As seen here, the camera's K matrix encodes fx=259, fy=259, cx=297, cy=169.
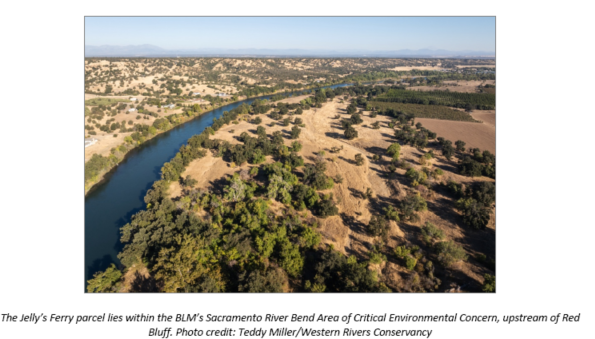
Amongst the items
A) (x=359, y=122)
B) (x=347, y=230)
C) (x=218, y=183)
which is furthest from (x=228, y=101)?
(x=347, y=230)

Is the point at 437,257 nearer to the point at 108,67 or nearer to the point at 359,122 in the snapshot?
the point at 359,122

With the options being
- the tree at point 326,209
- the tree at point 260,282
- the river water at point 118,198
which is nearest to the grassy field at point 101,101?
the river water at point 118,198

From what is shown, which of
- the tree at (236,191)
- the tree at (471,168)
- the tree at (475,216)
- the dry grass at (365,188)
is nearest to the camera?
the dry grass at (365,188)

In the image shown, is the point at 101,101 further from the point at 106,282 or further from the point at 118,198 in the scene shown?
the point at 106,282

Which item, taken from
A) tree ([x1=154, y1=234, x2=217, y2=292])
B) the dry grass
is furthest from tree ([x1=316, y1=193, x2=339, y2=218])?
tree ([x1=154, y1=234, x2=217, y2=292])

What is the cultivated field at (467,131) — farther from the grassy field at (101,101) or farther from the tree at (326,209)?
the grassy field at (101,101)
